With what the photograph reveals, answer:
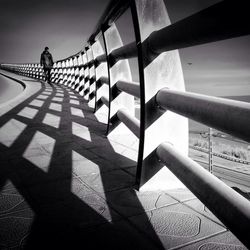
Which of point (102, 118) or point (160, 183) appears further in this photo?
point (102, 118)

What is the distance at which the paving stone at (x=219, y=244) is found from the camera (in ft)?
3.87

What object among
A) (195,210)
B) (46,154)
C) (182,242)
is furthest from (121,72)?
(182,242)

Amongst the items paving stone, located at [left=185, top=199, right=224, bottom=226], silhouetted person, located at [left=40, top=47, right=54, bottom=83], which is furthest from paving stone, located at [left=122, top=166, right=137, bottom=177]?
silhouetted person, located at [left=40, top=47, right=54, bottom=83]

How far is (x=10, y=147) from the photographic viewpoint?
9.38ft

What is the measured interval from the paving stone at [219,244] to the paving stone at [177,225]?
34 mm

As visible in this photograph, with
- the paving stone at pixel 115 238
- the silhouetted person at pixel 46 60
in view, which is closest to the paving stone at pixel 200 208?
the paving stone at pixel 115 238

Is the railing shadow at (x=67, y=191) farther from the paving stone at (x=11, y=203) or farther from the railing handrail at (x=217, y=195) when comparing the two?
the railing handrail at (x=217, y=195)

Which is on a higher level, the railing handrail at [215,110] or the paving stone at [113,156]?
the railing handrail at [215,110]

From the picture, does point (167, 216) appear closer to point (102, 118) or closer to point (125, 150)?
point (125, 150)

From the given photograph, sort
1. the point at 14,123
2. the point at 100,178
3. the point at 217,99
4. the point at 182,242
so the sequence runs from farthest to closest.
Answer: the point at 14,123, the point at 100,178, the point at 182,242, the point at 217,99

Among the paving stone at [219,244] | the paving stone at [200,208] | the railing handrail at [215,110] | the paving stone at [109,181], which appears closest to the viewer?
the railing handrail at [215,110]

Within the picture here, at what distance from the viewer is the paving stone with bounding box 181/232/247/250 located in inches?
46.4

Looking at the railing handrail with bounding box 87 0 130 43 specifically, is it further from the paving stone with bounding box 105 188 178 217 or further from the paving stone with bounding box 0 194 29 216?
the paving stone with bounding box 0 194 29 216

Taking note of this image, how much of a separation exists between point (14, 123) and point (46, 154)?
5.97ft
